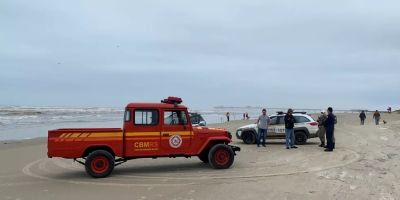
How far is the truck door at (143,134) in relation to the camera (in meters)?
13.2

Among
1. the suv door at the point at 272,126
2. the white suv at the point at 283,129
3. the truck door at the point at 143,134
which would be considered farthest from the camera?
the suv door at the point at 272,126

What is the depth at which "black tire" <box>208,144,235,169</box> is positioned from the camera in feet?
46.2

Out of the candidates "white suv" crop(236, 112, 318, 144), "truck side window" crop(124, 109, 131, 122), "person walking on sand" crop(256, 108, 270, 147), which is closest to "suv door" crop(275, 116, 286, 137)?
"white suv" crop(236, 112, 318, 144)

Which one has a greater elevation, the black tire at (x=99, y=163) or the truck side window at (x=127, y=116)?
the truck side window at (x=127, y=116)

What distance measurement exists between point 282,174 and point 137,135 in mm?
3992

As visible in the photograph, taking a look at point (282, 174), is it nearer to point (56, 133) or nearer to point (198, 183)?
point (198, 183)

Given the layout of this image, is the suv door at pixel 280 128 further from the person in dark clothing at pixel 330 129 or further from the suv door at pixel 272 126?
the person in dark clothing at pixel 330 129

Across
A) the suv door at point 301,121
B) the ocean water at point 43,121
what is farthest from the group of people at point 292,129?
the ocean water at point 43,121

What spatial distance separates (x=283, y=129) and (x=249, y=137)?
1.65m

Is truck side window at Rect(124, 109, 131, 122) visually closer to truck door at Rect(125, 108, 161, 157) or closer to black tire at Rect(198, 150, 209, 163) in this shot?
truck door at Rect(125, 108, 161, 157)

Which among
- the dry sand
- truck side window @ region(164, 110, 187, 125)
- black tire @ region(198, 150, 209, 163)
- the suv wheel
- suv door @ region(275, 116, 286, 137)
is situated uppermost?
truck side window @ region(164, 110, 187, 125)

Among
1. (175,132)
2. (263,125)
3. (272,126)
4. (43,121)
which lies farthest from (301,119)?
(43,121)

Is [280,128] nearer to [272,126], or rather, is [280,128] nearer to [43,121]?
[272,126]

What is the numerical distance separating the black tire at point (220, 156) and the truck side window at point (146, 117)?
6.29ft
